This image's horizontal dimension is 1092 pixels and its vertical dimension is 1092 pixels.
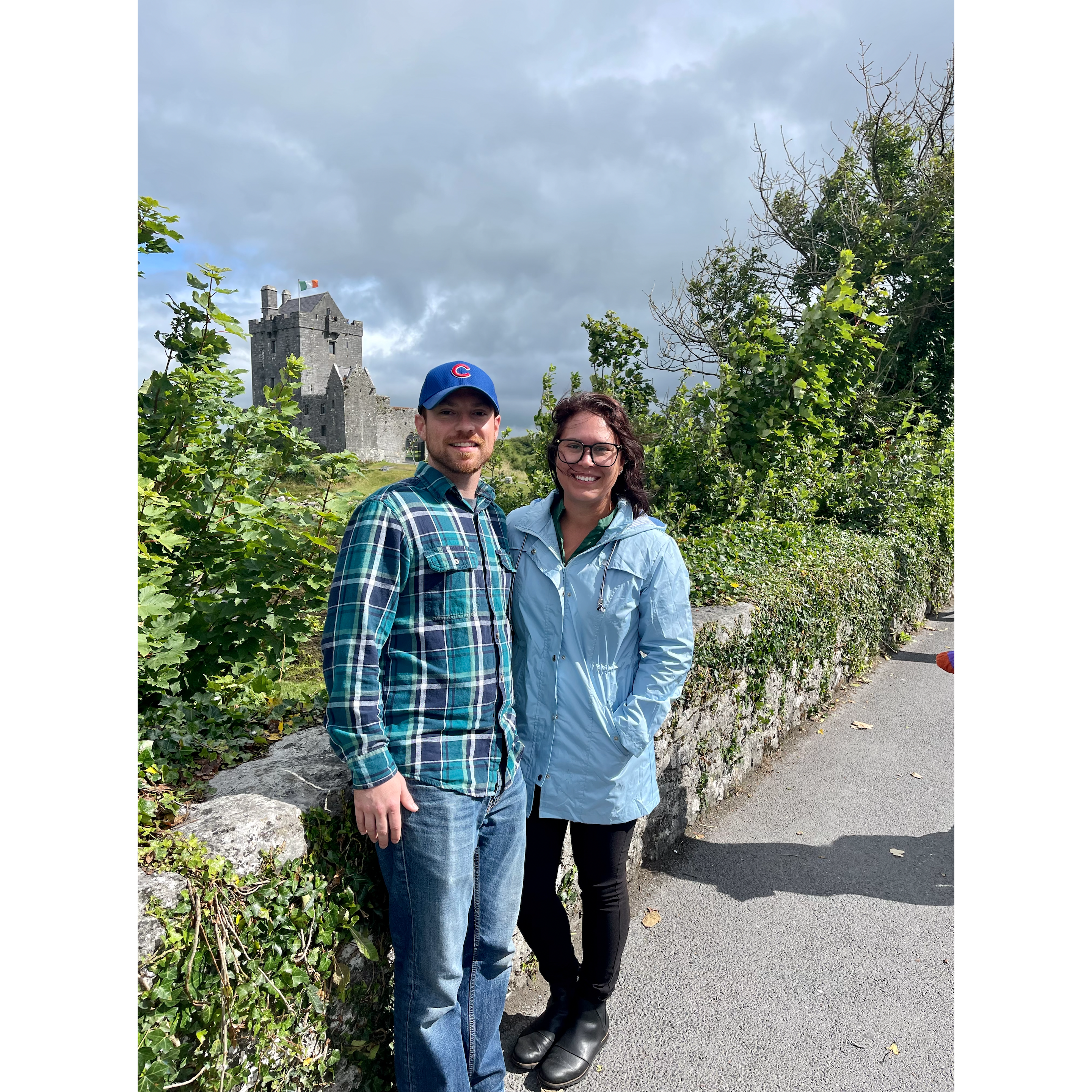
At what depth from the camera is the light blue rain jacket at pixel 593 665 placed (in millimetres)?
2471

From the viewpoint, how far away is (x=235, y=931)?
70.1 inches

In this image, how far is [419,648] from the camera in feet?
6.68

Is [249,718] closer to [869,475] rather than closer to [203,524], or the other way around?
[203,524]

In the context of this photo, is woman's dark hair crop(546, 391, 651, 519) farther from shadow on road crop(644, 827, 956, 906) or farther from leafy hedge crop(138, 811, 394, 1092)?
shadow on road crop(644, 827, 956, 906)

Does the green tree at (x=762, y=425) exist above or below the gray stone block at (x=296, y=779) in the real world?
above

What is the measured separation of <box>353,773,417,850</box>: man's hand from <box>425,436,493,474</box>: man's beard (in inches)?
34.8

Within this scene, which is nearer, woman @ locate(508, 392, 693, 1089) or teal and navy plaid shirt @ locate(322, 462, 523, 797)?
teal and navy plaid shirt @ locate(322, 462, 523, 797)

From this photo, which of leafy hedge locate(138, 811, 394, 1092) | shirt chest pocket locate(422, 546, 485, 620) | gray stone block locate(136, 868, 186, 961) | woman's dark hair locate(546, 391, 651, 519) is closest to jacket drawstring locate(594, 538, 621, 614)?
woman's dark hair locate(546, 391, 651, 519)

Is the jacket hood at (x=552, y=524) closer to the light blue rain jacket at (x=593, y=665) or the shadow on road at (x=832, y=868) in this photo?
the light blue rain jacket at (x=593, y=665)

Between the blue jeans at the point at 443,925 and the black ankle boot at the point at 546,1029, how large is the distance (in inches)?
18.7

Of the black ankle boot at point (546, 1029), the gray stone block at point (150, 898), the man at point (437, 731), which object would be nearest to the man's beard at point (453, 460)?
the man at point (437, 731)

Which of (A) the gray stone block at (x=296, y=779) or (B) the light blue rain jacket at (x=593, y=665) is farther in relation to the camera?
(B) the light blue rain jacket at (x=593, y=665)

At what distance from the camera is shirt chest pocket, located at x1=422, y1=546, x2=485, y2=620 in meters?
2.06
